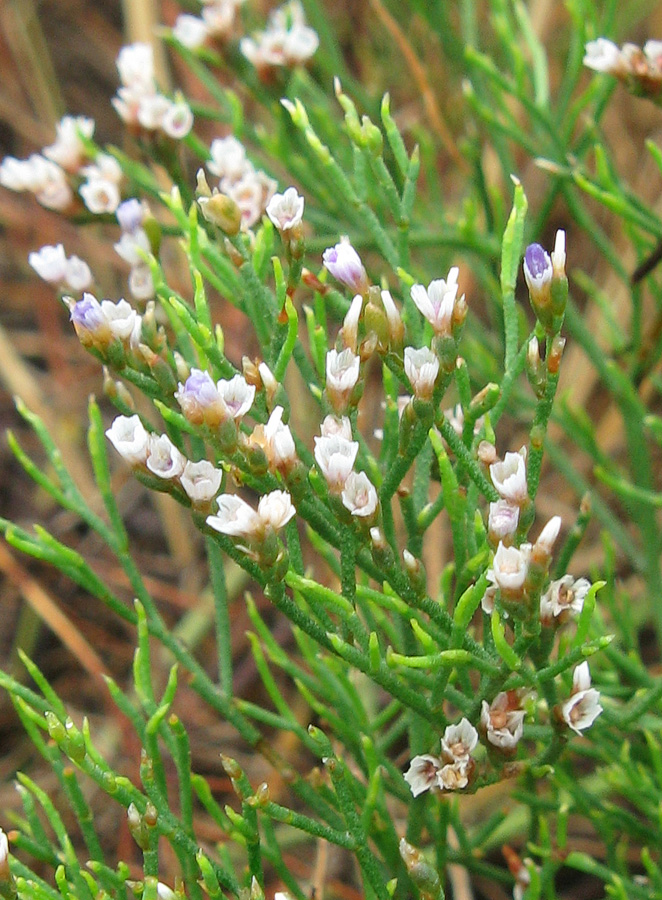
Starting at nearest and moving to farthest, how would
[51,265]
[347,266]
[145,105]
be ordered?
[347,266], [51,265], [145,105]

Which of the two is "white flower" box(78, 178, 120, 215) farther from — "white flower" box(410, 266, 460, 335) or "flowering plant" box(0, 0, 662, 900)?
"white flower" box(410, 266, 460, 335)

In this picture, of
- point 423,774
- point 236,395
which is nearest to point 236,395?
point 236,395

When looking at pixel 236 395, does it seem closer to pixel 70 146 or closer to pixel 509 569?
pixel 509 569

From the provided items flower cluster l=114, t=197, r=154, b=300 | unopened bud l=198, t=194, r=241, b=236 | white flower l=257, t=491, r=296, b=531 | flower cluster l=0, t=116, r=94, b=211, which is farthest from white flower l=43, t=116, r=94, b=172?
white flower l=257, t=491, r=296, b=531

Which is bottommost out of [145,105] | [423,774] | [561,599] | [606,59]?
[423,774]

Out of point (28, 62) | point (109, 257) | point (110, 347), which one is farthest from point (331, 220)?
point (28, 62)

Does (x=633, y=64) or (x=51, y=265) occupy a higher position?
(x=633, y=64)
